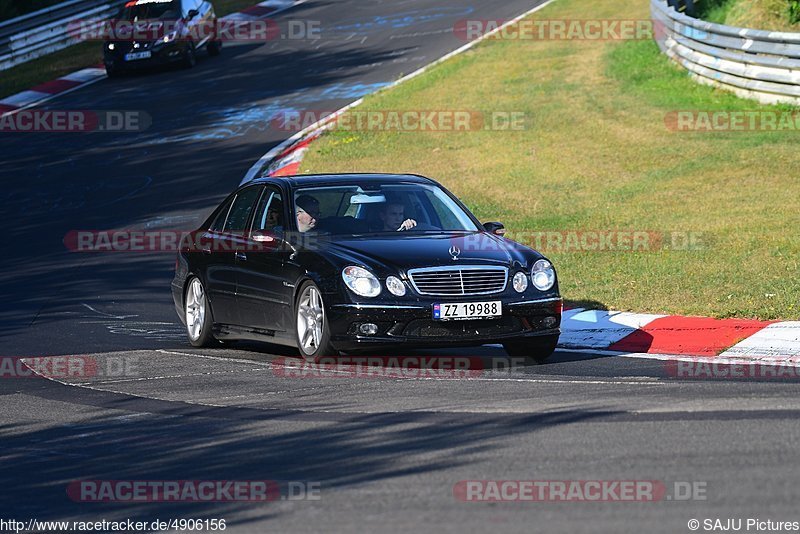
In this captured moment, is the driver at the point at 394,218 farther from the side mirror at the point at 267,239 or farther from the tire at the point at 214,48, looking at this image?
the tire at the point at 214,48

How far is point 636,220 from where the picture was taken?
16.6m

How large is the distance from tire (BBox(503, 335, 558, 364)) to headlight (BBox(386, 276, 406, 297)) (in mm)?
888

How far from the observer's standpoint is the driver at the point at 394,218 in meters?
11.1

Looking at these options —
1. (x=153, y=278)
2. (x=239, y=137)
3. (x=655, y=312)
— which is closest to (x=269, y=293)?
(x=655, y=312)

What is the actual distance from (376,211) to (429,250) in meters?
0.95

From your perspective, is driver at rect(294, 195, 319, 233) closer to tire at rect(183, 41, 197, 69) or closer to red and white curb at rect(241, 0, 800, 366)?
red and white curb at rect(241, 0, 800, 366)

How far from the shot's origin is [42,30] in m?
35.1

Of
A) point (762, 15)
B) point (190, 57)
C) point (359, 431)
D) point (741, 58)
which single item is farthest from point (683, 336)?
point (190, 57)

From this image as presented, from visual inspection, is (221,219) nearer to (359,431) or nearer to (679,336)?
(679,336)

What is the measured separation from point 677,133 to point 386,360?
41.3ft

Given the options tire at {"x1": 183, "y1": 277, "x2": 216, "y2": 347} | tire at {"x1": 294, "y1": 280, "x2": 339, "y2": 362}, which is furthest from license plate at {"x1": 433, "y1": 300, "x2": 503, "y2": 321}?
tire at {"x1": 183, "y1": 277, "x2": 216, "y2": 347}

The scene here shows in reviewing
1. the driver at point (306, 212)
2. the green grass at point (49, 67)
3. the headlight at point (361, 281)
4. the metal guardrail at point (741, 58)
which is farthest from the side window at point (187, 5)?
the headlight at point (361, 281)

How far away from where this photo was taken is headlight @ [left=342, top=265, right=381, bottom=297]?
9.95 metres

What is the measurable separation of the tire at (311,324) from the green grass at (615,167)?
3496 millimetres
